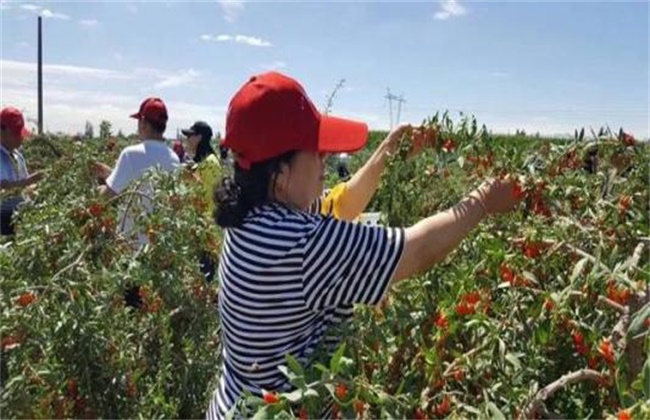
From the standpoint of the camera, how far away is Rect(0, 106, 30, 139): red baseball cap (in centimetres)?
427

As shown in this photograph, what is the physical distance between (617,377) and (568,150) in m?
0.57

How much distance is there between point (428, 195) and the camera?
65.7 inches

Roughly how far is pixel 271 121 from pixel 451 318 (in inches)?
16.9

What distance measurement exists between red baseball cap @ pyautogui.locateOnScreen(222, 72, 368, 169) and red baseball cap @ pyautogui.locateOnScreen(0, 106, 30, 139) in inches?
131

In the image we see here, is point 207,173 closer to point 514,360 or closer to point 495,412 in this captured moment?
point 514,360

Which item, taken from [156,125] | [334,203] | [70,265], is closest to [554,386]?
[334,203]

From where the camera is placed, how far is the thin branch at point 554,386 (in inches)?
37.1

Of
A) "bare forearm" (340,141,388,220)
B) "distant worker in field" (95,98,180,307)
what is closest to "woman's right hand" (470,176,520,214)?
"bare forearm" (340,141,388,220)

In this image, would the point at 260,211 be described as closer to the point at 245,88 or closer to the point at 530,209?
the point at 245,88

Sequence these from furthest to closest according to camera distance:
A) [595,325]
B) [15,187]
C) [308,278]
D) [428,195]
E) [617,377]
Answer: [15,187] < [428,195] < [308,278] < [595,325] < [617,377]

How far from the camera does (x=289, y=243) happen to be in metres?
1.22

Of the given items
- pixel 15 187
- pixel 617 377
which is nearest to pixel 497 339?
pixel 617 377

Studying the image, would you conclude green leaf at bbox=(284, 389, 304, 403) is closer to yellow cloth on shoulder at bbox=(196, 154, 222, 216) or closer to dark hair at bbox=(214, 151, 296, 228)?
dark hair at bbox=(214, 151, 296, 228)

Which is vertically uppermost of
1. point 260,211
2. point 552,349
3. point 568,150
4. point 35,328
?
point 568,150
